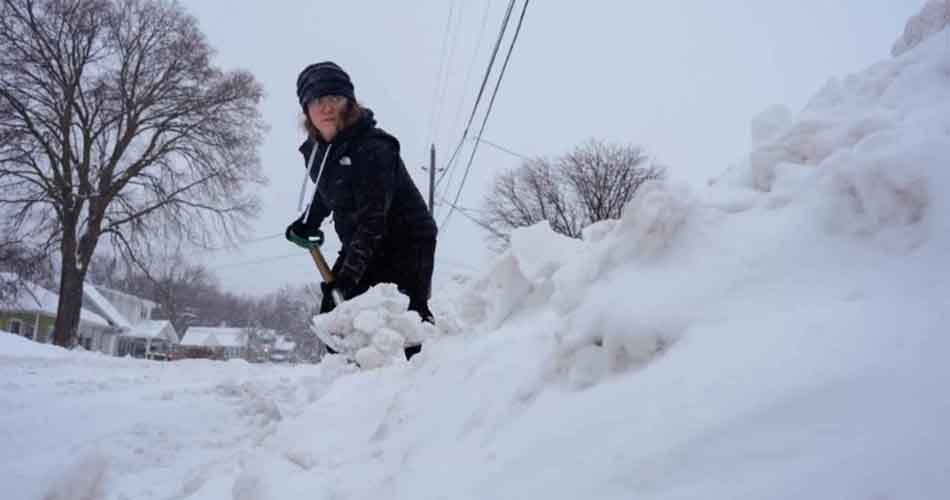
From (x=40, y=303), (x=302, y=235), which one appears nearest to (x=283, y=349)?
(x=40, y=303)

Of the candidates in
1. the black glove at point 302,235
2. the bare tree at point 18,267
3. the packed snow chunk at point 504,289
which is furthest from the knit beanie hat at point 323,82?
the bare tree at point 18,267

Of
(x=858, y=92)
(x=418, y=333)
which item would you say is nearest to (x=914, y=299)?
(x=858, y=92)

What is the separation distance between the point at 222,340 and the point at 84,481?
66061 millimetres

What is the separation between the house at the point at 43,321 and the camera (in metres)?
25.6

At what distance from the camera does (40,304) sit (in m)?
20.2

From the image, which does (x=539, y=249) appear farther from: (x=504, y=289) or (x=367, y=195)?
(x=367, y=195)

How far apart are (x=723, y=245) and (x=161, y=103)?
1830cm

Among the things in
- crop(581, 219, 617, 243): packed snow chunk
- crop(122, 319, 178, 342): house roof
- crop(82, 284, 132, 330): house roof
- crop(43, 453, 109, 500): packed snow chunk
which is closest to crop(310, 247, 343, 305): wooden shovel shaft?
crop(43, 453, 109, 500): packed snow chunk

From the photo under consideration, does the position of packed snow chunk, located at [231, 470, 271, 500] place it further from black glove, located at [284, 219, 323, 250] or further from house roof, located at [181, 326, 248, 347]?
house roof, located at [181, 326, 248, 347]

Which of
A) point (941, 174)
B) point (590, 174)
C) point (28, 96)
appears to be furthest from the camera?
point (590, 174)

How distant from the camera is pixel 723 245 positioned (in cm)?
128

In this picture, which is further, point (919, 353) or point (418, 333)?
point (418, 333)

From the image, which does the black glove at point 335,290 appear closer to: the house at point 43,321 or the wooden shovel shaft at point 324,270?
the wooden shovel shaft at point 324,270

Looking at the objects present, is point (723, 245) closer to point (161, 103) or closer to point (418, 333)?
point (418, 333)
